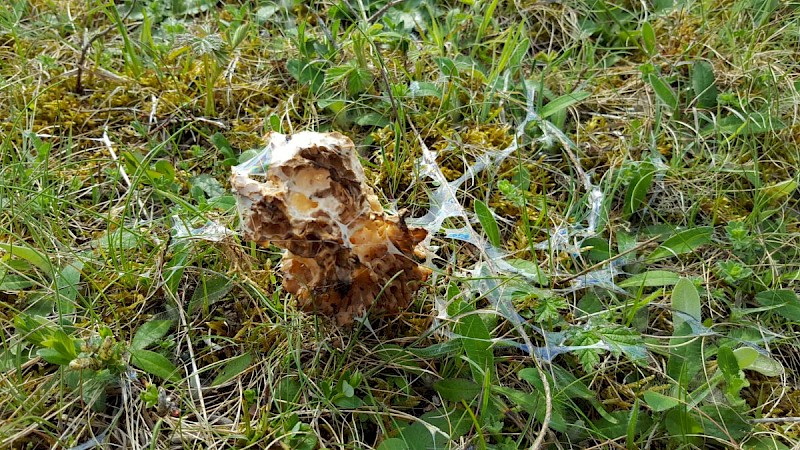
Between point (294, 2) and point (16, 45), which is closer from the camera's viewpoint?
point (16, 45)

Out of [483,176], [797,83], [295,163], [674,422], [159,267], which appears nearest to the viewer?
[295,163]

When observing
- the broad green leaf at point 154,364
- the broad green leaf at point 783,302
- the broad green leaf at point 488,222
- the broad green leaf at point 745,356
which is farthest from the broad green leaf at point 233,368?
the broad green leaf at point 783,302

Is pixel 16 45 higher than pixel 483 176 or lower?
higher

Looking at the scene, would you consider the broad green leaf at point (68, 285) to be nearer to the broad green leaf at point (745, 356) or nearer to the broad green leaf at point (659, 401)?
the broad green leaf at point (659, 401)

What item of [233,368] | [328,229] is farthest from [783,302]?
[233,368]

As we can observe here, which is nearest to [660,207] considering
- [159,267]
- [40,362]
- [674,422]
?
[674,422]

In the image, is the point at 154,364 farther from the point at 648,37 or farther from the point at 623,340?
the point at 648,37

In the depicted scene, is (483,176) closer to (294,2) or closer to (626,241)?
(626,241)
